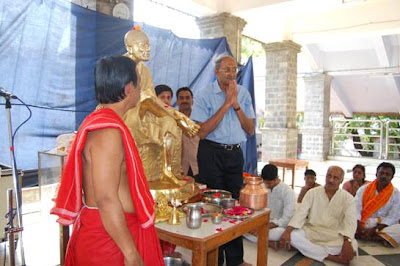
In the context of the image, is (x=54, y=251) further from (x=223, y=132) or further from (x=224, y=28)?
(x=224, y=28)

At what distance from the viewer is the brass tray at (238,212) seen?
6.58ft

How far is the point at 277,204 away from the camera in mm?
3754

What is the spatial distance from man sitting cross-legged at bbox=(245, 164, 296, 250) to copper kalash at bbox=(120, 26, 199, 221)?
1472mm

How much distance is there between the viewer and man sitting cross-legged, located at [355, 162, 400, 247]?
12.5 feet

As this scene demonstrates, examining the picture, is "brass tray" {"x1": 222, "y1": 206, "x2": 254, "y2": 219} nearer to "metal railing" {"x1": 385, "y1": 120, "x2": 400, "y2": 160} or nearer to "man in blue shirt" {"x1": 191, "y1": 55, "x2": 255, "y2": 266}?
"man in blue shirt" {"x1": 191, "y1": 55, "x2": 255, "y2": 266}

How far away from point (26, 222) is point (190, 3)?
12.6ft

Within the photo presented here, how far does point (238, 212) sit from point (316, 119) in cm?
961

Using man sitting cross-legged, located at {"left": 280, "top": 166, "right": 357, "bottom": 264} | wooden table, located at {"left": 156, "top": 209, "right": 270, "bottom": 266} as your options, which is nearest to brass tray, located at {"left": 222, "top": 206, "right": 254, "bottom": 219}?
wooden table, located at {"left": 156, "top": 209, "right": 270, "bottom": 266}

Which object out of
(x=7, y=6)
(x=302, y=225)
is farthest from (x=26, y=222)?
(x=302, y=225)

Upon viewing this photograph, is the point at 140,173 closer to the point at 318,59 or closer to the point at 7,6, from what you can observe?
the point at 7,6

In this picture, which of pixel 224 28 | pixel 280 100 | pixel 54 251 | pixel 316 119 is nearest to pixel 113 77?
pixel 54 251

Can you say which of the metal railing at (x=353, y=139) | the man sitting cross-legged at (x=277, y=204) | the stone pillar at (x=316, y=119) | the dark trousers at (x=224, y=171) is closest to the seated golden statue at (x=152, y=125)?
the dark trousers at (x=224, y=171)

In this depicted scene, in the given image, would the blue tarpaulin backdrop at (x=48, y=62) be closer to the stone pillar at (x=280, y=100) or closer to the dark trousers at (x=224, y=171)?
the dark trousers at (x=224, y=171)

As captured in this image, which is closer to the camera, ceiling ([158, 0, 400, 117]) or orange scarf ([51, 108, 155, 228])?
orange scarf ([51, 108, 155, 228])
